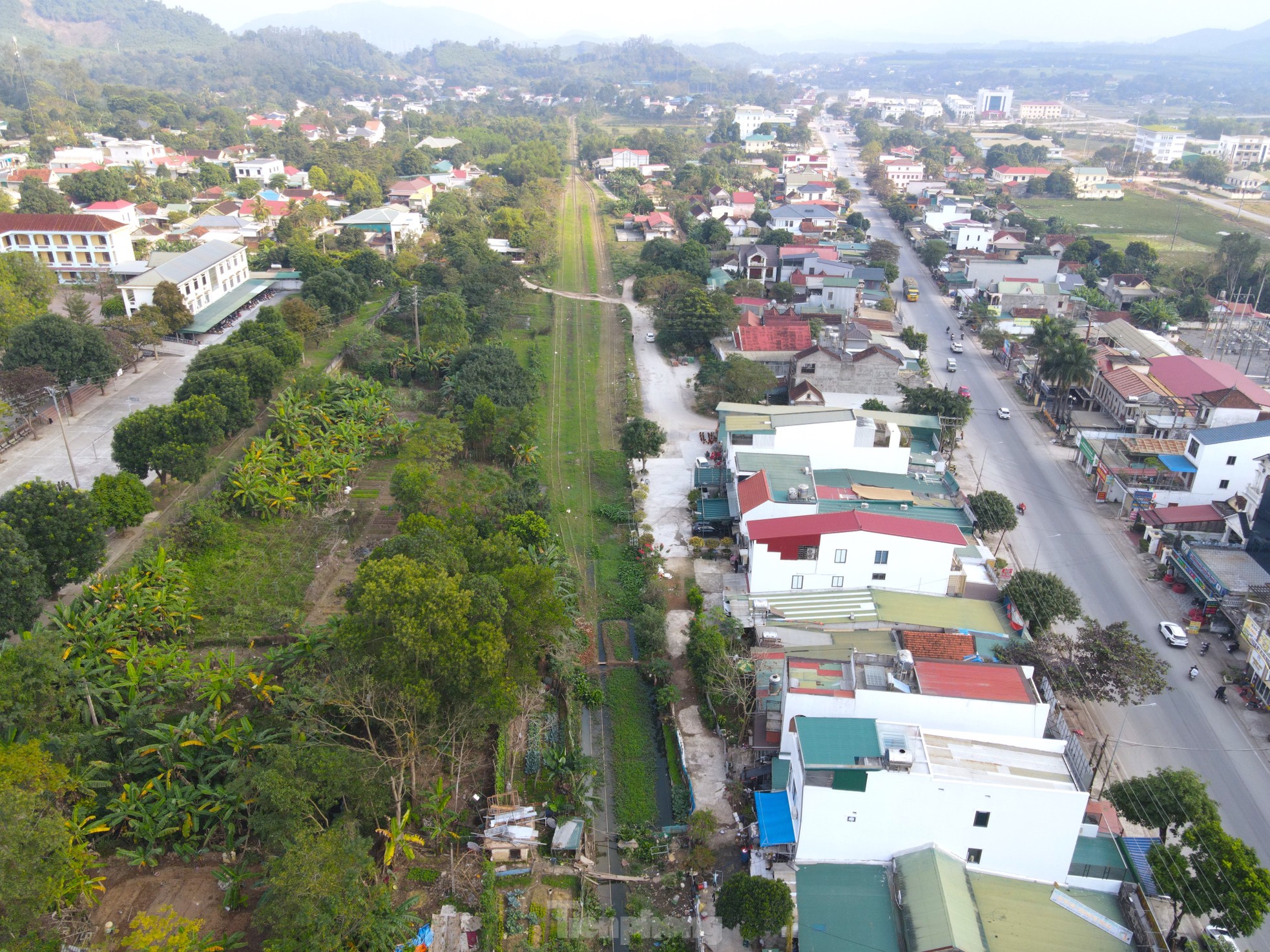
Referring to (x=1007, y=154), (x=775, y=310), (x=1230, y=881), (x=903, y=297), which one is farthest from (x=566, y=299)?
(x=1007, y=154)

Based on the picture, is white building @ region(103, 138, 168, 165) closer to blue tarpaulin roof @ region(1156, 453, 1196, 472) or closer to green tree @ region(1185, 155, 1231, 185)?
blue tarpaulin roof @ region(1156, 453, 1196, 472)

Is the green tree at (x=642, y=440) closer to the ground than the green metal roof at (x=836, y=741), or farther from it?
closer to the ground

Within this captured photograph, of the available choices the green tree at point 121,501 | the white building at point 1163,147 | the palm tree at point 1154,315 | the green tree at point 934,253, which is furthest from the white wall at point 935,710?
the white building at point 1163,147

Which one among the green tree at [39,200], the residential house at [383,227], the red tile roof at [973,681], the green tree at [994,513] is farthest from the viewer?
the residential house at [383,227]

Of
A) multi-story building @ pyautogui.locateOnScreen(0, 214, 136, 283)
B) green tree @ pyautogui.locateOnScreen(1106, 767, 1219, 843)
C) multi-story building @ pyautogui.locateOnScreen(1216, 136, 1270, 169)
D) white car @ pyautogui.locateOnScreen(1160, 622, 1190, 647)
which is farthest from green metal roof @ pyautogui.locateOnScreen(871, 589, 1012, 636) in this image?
multi-story building @ pyautogui.locateOnScreen(1216, 136, 1270, 169)

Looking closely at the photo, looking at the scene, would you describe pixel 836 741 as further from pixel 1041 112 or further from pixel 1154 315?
pixel 1041 112

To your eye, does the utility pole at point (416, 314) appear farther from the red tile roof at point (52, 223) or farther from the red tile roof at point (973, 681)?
the red tile roof at point (973, 681)

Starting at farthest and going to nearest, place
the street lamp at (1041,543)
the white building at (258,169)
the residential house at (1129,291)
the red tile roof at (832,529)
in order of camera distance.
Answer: the white building at (258,169) → the residential house at (1129,291) → the street lamp at (1041,543) → the red tile roof at (832,529)
